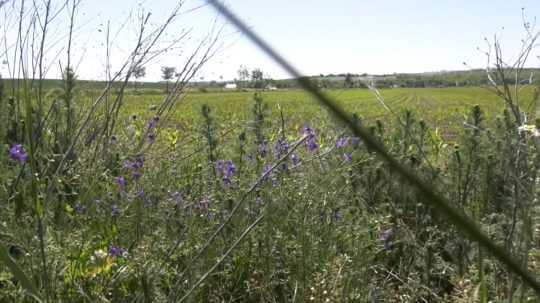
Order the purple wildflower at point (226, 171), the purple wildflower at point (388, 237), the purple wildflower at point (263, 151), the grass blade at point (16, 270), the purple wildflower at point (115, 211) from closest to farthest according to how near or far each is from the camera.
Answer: the grass blade at point (16, 270)
the purple wildflower at point (115, 211)
the purple wildflower at point (388, 237)
the purple wildflower at point (226, 171)
the purple wildflower at point (263, 151)

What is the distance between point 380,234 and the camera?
2980 millimetres

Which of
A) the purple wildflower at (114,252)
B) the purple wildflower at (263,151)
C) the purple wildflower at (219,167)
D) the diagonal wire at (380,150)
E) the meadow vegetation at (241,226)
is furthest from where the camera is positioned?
the purple wildflower at (263,151)

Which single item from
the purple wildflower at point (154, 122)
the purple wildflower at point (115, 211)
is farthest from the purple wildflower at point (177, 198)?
the purple wildflower at point (154, 122)

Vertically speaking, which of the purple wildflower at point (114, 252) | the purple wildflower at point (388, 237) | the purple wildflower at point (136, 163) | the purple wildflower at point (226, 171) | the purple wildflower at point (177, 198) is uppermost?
the purple wildflower at point (136, 163)

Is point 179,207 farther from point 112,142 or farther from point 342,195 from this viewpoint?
point 112,142

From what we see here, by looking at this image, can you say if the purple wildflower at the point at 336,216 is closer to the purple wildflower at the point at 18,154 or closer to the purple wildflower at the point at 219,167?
the purple wildflower at the point at 219,167

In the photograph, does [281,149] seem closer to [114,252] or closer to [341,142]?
[341,142]

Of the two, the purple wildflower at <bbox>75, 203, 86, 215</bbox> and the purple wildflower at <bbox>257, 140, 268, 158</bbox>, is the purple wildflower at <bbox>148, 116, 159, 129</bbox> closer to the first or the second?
the purple wildflower at <bbox>257, 140, 268, 158</bbox>

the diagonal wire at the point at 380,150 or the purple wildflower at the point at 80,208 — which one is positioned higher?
the diagonal wire at the point at 380,150

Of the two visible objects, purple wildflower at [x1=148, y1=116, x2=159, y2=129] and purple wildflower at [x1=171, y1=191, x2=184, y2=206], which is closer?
purple wildflower at [x1=171, y1=191, x2=184, y2=206]

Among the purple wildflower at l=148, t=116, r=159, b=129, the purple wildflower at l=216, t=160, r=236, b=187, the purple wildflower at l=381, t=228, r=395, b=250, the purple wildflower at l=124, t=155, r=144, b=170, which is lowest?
the purple wildflower at l=381, t=228, r=395, b=250

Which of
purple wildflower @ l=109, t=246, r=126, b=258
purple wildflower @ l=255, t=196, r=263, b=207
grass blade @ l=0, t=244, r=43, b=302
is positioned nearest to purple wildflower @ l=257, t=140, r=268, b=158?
purple wildflower @ l=255, t=196, r=263, b=207

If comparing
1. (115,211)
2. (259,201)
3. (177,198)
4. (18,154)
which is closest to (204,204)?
(177,198)

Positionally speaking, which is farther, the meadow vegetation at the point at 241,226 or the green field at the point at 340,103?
the green field at the point at 340,103
